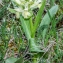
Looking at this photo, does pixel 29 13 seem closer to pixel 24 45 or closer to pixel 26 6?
pixel 26 6

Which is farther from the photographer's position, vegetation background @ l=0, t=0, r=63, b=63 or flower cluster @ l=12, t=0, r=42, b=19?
vegetation background @ l=0, t=0, r=63, b=63

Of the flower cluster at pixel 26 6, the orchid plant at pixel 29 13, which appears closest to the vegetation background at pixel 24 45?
the orchid plant at pixel 29 13

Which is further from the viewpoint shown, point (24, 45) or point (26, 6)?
point (24, 45)

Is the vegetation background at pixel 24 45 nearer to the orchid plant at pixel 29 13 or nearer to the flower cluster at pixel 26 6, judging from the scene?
the orchid plant at pixel 29 13

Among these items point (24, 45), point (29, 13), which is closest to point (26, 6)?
point (29, 13)

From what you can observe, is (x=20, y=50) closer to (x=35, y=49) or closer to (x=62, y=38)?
(x=35, y=49)

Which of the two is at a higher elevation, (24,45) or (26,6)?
(26,6)

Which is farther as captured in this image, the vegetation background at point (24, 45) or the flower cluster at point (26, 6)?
the vegetation background at point (24, 45)

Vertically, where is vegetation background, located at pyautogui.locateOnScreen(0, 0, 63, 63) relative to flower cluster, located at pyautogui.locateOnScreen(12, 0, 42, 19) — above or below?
below

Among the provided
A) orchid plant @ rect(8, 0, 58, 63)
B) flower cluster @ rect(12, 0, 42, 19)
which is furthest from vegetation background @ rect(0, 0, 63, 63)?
flower cluster @ rect(12, 0, 42, 19)

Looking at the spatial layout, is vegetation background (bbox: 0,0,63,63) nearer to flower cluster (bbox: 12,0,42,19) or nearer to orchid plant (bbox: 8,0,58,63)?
orchid plant (bbox: 8,0,58,63)

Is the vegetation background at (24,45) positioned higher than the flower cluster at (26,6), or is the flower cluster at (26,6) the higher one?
the flower cluster at (26,6)

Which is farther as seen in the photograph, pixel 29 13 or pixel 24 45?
pixel 24 45
